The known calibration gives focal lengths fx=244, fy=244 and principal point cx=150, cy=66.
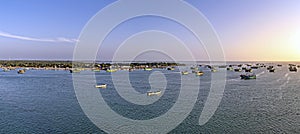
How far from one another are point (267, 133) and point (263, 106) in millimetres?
7879

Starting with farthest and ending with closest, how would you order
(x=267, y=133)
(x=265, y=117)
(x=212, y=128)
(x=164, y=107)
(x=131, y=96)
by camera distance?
(x=131, y=96), (x=164, y=107), (x=265, y=117), (x=212, y=128), (x=267, y=133)

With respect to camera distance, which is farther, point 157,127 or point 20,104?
point 20,104

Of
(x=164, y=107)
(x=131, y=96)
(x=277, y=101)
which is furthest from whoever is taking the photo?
(x=131, y=96)

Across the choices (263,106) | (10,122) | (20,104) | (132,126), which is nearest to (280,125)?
(263,106)

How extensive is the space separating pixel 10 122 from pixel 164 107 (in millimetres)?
11759

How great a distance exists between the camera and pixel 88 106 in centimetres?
2181

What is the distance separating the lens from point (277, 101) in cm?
2408

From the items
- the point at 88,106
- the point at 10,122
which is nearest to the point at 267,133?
the point at 88,106

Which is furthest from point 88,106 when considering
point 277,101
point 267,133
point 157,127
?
point 277,101

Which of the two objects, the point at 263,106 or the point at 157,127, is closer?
the point at 157,127

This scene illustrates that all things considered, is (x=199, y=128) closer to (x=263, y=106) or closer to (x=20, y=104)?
(x=263, y=106)

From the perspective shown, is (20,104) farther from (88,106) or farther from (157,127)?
(157,127)

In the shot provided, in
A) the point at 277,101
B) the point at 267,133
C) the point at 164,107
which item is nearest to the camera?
the point at 267,133

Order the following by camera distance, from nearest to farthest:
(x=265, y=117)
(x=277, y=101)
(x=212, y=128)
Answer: (x=212, y=128) → (x=265, y=117) → (x=277, y=101)
